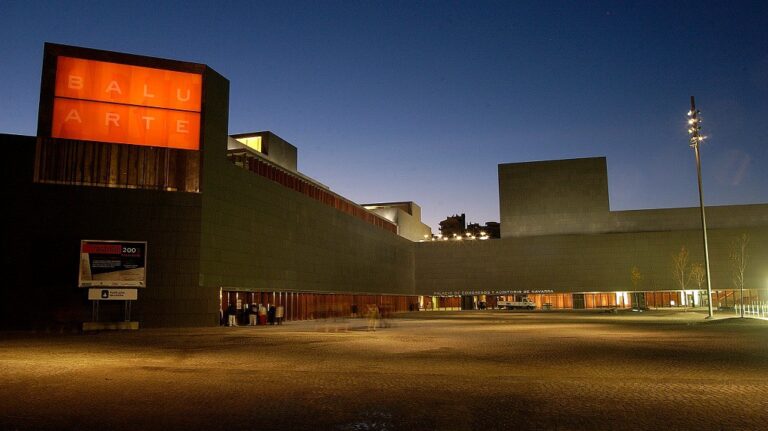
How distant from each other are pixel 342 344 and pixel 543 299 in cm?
6596

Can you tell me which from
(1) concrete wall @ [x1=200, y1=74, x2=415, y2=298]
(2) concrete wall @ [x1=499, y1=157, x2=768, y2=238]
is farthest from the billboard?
(2) concrete wall @ [x1=499, y1=157, x2=768, y2=238]

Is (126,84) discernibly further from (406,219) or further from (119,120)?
(406,219)

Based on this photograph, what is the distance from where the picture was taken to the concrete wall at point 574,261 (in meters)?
75.7

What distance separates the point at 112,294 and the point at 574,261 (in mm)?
64460

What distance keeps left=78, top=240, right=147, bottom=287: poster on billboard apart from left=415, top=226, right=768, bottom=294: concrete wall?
191 ft

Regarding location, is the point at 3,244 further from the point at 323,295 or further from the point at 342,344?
the point at 323,295

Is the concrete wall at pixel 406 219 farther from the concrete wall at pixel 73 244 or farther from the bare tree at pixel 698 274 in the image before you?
the concrete wall at pixel 73 244

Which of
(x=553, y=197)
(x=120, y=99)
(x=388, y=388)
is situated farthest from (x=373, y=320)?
(x=553, y=197)

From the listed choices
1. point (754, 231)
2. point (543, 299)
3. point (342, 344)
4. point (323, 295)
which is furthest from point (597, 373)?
point (754, 231)

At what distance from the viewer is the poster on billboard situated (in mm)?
30312

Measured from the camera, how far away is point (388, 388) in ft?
34.6

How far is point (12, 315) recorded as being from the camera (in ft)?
99.7

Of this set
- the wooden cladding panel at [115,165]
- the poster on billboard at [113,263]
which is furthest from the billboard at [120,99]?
the poster on billboard at [113,263]

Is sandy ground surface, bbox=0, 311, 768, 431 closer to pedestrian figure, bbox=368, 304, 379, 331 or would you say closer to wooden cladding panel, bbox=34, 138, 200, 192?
pedestrian figure, bbox=368, 304, 379, 331
